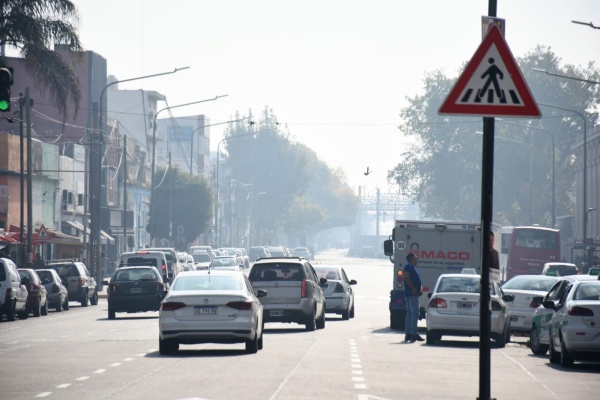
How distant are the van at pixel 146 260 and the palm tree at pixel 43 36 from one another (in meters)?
6.44

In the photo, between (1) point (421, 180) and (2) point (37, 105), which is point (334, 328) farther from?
(1) point (421, 180)

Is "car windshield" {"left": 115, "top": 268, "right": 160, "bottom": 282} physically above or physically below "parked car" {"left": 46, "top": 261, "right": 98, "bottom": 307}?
above

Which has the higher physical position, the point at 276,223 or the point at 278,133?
the point at 278,133

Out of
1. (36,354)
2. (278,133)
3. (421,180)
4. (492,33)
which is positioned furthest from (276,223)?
(492,33)

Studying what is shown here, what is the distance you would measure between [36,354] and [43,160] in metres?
50.5

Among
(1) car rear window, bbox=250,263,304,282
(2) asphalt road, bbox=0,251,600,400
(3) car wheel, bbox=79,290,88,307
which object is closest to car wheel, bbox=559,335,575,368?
(2) asphalt road, bbox=0,251,600,400

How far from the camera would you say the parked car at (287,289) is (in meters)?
30.6

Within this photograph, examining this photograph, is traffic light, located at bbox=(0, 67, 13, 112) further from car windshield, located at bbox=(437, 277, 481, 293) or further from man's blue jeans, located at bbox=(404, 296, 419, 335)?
car windshield, located at bbox=(437, 277, 481, 293)

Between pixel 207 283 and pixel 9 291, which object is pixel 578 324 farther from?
pixel 9 291

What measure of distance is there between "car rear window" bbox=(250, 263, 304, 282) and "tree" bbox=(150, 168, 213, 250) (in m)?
73.2

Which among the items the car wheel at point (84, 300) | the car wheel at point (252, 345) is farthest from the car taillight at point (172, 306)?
the car wheel at point (84, 300)

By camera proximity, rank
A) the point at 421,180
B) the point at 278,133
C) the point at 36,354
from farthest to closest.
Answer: the point at 278,133
the point at 421,180
the point at 36,354

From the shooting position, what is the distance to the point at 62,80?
45062 mm

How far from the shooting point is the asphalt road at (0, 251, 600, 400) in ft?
52.1
